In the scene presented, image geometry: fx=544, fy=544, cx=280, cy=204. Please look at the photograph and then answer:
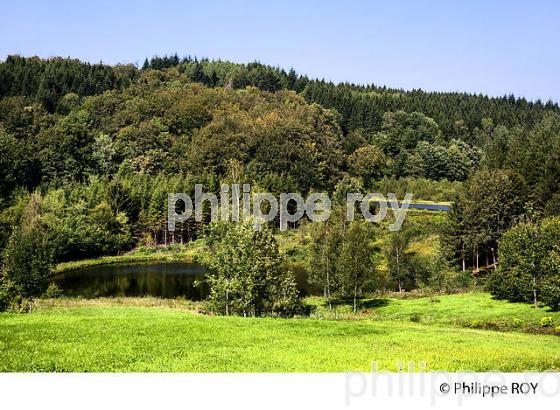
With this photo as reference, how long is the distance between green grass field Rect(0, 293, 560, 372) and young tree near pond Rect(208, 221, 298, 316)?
8.16 meters

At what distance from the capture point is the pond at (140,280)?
158ft

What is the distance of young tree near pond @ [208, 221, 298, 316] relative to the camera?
31094 millimetres

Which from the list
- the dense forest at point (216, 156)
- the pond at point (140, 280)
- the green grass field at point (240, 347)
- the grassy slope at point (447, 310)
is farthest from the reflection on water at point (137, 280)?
the green grass field at point (240, 347)

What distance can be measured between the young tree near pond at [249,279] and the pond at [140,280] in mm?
12374

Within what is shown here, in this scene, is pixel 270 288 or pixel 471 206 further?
pixel 471 206

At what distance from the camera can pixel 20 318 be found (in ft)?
69.2

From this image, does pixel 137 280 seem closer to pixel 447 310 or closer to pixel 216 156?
pixel 447 310

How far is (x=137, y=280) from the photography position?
55.8 meters

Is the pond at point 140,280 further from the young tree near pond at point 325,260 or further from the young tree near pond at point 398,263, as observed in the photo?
the young tree near pond at point 398,263

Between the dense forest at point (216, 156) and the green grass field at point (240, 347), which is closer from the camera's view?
the green grass field at point (240, 347)

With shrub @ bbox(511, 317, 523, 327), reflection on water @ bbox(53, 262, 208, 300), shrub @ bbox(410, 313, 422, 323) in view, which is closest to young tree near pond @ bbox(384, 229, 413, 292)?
shrub @ bbox(410, 313, 422, 323)
